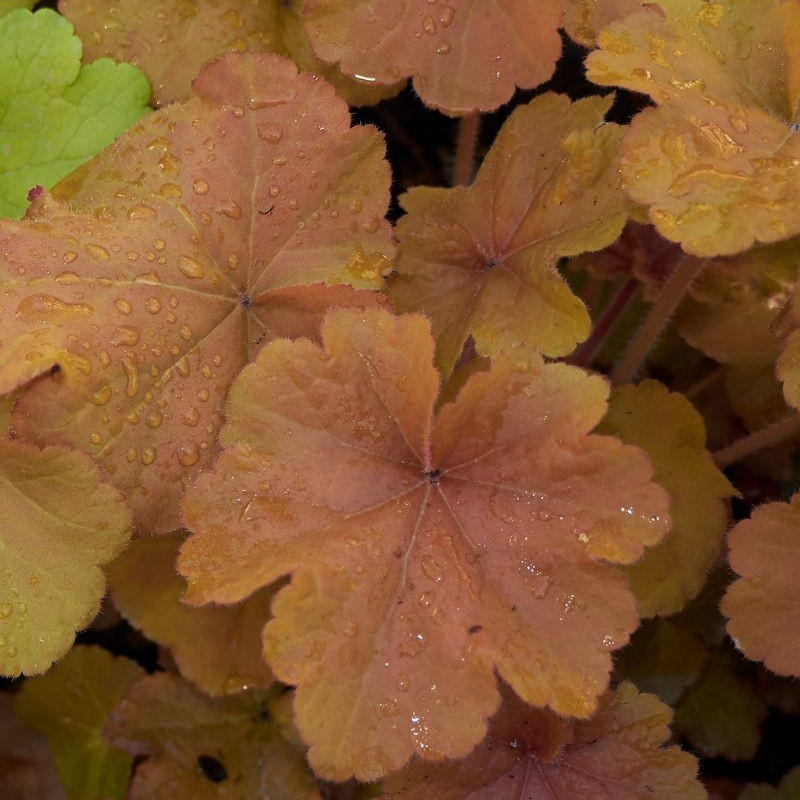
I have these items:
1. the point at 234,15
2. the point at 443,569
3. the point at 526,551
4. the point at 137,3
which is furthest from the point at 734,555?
the point at 137,3

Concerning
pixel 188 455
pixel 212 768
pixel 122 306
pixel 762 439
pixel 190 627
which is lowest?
pixel 212 768

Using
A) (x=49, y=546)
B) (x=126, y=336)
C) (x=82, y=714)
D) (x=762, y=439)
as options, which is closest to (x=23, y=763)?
(x=82, y=714)

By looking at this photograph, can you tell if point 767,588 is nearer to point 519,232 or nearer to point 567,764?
point 567,764

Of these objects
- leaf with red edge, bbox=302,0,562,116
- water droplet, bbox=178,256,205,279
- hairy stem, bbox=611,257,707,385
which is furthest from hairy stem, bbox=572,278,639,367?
water droplet, bbox=178,256,205,279

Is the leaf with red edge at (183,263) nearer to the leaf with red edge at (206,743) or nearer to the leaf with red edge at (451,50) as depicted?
the leaf with red edge at (451,50)

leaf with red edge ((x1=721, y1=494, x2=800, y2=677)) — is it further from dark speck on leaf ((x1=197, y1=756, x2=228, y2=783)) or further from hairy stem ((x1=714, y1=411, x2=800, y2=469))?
dark speck on leaf ((x1=197, y1=756, x2=228, y2=783))

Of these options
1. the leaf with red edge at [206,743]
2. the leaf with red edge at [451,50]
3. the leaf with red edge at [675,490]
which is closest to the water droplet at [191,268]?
the leaf with red edge at [451,50]
